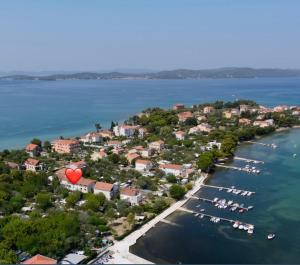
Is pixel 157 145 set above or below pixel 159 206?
above

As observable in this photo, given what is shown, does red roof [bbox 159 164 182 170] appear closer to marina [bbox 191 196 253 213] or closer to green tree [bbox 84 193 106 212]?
marina [bbox 191 196 253 213]

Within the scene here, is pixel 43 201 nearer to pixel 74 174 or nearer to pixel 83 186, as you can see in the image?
pixel 74 174

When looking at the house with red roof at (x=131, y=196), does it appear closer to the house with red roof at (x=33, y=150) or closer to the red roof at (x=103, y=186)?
the red roof at (x=103, y=186)

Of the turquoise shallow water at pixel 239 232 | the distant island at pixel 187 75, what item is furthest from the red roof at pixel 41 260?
the distant island at pixel 187 75

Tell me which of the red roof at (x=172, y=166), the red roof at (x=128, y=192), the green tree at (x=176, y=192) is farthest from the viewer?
the red roof at (x=172, y=166)

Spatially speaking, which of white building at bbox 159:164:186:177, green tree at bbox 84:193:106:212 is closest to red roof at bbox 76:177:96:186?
green tree at bbox 84:193:106:212

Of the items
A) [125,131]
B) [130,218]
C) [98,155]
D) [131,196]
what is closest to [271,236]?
[130,218]

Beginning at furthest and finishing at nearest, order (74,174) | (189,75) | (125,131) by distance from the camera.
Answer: (189,75)
(125,131)
(74,174)
